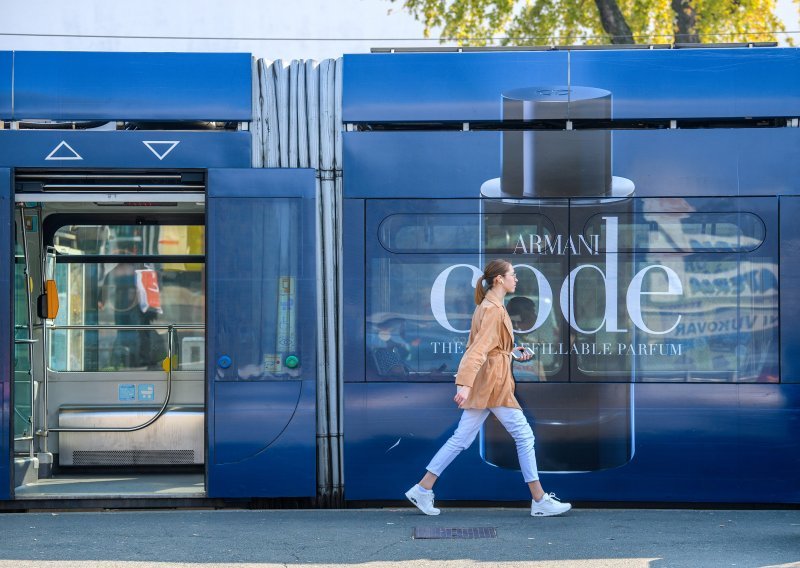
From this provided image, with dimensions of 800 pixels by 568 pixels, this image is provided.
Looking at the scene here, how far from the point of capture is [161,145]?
7.19 metres

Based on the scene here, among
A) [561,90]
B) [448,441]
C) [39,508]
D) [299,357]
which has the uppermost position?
[561,90]

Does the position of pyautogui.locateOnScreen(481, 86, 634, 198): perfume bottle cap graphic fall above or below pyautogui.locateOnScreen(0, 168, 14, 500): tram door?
above

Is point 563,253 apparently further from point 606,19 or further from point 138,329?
point 606,19

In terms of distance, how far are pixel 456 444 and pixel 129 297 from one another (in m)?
3.63

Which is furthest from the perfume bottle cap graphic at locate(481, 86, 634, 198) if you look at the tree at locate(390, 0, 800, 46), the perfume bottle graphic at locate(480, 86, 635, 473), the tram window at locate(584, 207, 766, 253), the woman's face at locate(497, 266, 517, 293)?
the tree at locate(390, 0, 800, 46)

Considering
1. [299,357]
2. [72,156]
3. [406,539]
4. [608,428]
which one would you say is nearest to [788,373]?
[608,428]

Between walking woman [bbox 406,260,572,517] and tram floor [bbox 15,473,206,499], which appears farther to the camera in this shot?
tram floor [bbox 15,473,206,499]

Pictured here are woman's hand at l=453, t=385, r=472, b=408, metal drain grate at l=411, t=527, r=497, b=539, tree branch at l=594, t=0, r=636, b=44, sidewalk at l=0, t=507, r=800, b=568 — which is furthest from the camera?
tree branch at l=594, t=0, r=636, b=44

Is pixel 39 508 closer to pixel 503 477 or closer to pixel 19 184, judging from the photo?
pixel 19 184

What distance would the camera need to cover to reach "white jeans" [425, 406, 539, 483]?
6770 millimetres

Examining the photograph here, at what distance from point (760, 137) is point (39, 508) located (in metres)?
5.33

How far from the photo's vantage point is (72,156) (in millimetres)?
7184

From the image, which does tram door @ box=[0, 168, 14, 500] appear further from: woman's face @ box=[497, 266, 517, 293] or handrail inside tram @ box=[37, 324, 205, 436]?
woman's face @ box=[497, 266, 517, 293]

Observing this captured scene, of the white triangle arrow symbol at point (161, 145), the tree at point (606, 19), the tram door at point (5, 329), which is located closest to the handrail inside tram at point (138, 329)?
the tram door at point (5, 329)
